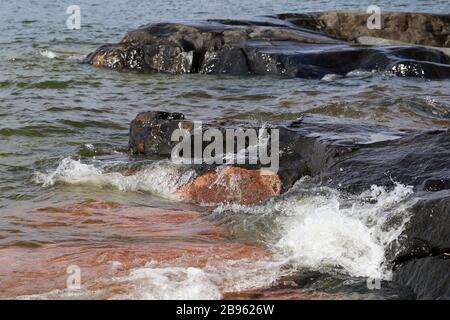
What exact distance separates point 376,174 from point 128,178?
2629 millimetres

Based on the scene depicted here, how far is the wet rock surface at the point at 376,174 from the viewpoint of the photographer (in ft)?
15.5

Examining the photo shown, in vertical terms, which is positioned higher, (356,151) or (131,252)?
(356,151)

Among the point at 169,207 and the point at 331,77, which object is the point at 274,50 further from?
the point at 169,207

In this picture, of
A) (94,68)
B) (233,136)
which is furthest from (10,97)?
(233,136)

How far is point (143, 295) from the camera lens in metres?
4.54

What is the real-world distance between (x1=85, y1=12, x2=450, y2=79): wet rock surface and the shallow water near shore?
50 centimetres

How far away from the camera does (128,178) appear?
7641mm

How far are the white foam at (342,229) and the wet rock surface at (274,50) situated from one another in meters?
7.55

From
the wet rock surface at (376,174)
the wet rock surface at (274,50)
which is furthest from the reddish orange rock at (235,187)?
the wet rock surface at (274,50)

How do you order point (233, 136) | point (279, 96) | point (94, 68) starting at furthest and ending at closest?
point (94, 68) → point (279, 96) → point (233, 136)

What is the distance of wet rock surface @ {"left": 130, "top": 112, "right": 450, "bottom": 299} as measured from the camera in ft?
15.5
